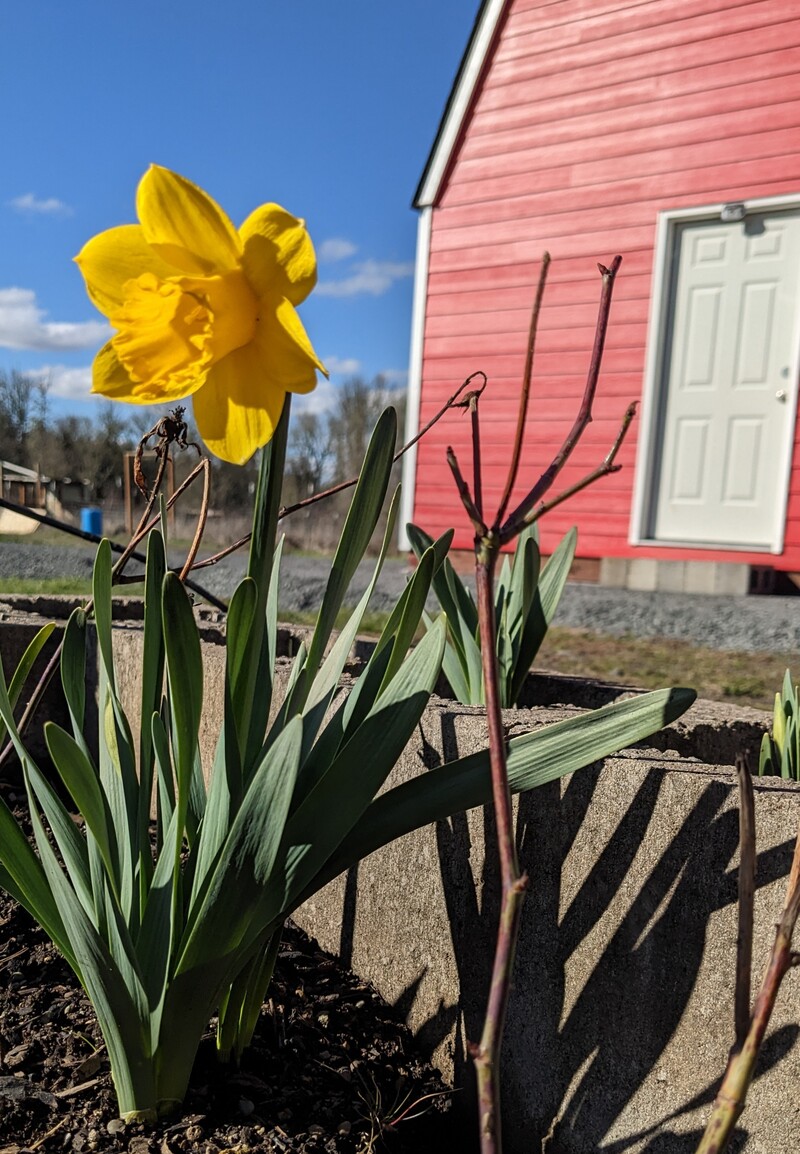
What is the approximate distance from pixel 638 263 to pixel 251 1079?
19.8ft

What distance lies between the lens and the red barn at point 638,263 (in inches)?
227

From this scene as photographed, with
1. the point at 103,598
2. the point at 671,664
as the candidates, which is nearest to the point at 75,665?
the point at 103,598

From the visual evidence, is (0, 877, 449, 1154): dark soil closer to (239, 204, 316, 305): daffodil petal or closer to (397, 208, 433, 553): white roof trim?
(239, 204, 316, 305): daffodil petal

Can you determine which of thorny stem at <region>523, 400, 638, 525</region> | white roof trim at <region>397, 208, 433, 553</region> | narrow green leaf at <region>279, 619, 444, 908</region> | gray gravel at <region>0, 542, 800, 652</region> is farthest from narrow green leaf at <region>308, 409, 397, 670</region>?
white roof trim at <region>397, 208, 433, 553</region>

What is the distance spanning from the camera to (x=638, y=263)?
20.4 ft

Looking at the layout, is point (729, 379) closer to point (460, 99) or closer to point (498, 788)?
point (460, 99)

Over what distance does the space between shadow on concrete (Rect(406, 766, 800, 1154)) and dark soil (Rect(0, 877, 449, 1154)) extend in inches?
4.5

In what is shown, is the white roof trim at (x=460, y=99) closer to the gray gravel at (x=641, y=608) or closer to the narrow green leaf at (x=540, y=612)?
the gray gravel at (x=641, y=608)

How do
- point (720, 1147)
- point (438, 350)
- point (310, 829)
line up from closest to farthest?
point (720, 1147) → point (310, 829) → point (438, 350)

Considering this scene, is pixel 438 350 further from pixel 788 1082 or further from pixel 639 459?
pixel 788 1082

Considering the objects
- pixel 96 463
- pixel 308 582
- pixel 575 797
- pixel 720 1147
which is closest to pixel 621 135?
pixel 308 582

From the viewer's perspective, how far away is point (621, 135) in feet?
20.6

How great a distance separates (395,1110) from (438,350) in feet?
21.0

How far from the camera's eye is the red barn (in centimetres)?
577
